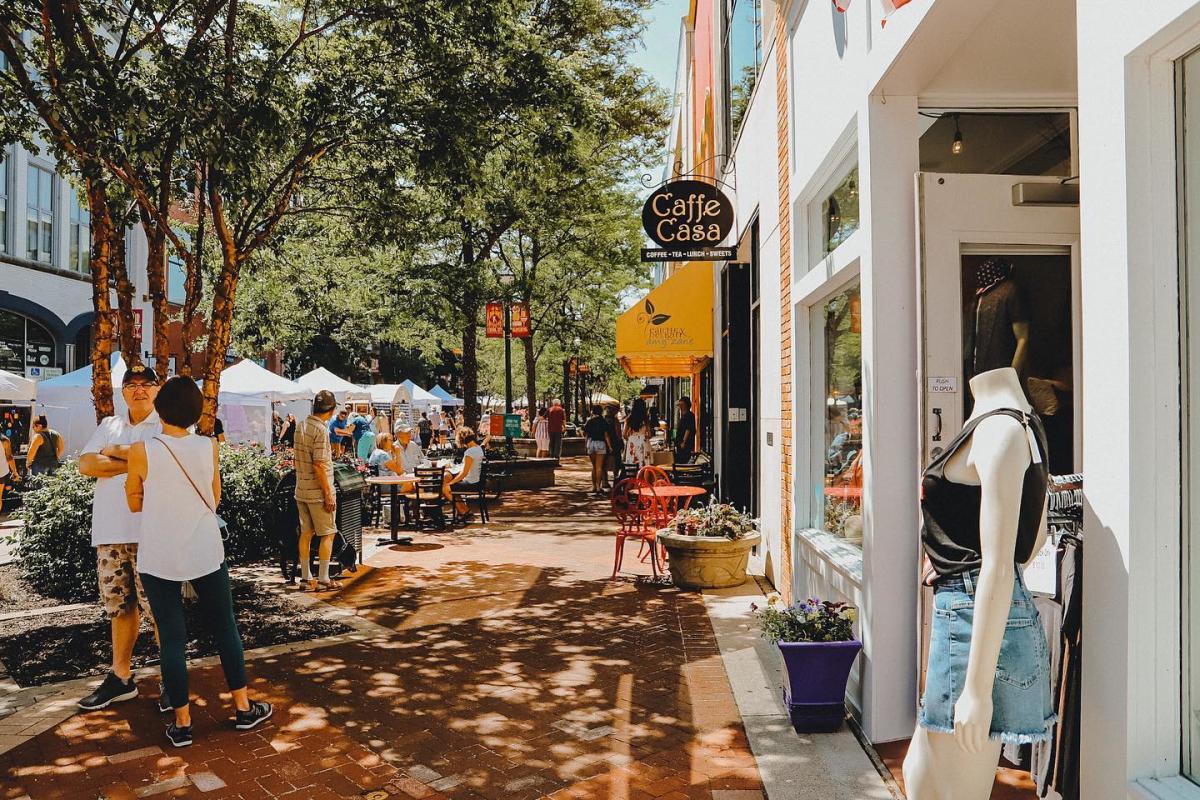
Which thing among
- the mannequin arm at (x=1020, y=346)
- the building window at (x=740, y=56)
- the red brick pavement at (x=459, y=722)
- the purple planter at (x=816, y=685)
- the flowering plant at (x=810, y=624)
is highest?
the building window at (x=740, y=56)

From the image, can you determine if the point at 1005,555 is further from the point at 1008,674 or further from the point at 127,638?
the point at 127,638

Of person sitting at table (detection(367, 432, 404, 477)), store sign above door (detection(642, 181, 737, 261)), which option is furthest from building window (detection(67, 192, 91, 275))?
store sign above door (detection(642, 181, 737, 261))

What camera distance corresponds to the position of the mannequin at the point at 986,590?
2.37 metres

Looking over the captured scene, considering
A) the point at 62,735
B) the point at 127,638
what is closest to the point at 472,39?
the point at 127,638

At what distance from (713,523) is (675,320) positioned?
5.05m

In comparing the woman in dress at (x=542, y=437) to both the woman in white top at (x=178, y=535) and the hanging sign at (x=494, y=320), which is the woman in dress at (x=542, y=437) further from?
the woman in white top at (x=178, y=535)

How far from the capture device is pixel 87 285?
98.0ft

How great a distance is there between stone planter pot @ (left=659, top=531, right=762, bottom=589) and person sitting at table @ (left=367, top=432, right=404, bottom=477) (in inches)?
204

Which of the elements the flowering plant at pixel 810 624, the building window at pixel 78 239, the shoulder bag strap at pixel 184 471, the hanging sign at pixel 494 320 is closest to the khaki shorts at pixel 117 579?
the shoulder bag strap at pixel 184 471

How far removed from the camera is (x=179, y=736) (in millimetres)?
4520

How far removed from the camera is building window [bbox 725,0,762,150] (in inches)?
403

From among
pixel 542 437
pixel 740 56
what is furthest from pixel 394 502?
pixel 542 437

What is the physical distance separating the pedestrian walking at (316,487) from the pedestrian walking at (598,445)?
10438mm

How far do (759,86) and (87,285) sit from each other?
28.1m
